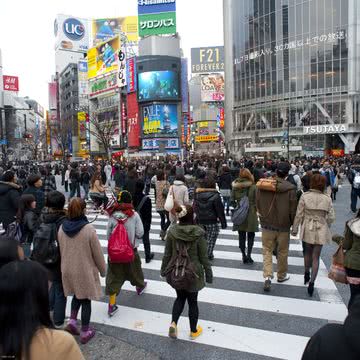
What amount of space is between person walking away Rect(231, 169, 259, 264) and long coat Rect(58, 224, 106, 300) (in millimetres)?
3379

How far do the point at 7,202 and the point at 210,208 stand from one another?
361 centimetres

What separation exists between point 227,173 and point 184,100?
186 feet

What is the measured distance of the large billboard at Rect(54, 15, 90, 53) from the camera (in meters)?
110

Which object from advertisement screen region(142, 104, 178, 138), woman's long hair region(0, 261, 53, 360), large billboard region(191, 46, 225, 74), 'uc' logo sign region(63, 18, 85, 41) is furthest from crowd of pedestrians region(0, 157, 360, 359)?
large billboard region(191, 46, 225, 74)

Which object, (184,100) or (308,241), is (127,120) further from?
(308,241)

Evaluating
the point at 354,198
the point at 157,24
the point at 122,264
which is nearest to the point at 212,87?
the point at 157,24

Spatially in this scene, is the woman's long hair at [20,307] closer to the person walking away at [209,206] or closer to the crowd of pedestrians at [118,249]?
the crowd of pedestrians at [118,249]

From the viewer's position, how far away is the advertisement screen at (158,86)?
65.1 m

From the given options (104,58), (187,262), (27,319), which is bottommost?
(187,262)

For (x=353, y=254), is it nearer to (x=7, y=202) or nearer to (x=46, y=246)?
(x=46, y=246)

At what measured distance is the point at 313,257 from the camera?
5.43 m

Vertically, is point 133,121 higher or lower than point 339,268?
higher

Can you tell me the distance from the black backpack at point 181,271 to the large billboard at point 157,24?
7251 centimetres

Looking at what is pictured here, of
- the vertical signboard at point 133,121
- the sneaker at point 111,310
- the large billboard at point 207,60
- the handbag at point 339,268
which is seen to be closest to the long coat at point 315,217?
the handbag at point 339,268
